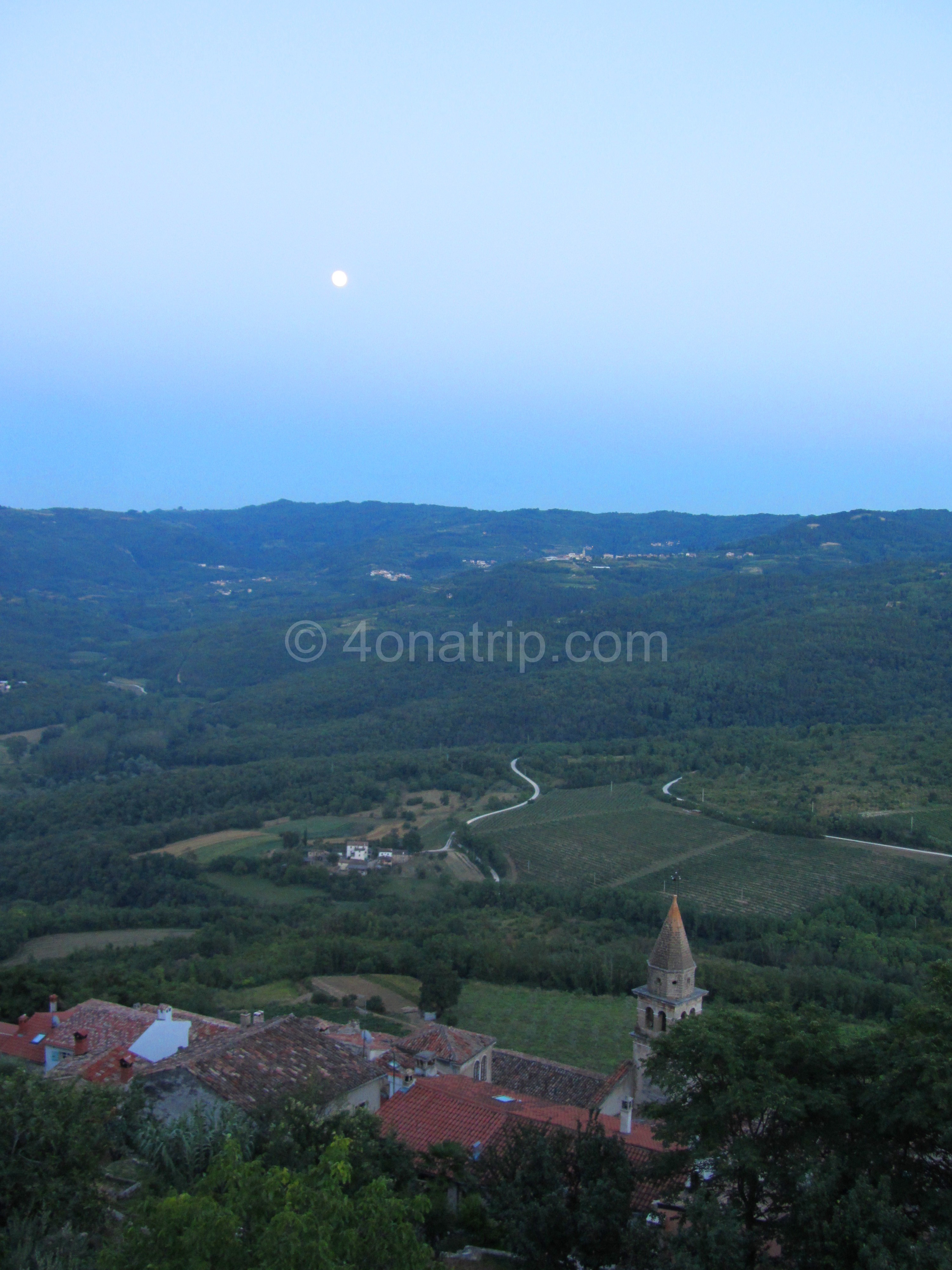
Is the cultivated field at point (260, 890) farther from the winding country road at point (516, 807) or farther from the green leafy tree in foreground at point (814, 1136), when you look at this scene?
the green leafy tree in foreground at point (814, 1136)

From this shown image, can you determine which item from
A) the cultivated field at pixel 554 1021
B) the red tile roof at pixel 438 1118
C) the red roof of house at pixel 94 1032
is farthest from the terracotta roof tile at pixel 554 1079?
the red roof of house at pixel 94 1032

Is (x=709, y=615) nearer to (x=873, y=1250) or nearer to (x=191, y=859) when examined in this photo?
(x=191, y=859)

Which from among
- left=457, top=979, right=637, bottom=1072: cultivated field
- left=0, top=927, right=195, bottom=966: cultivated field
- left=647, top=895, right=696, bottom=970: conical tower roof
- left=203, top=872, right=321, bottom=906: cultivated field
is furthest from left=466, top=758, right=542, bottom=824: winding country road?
left=647, top=895, right=696, bottom=970: conical tower roof

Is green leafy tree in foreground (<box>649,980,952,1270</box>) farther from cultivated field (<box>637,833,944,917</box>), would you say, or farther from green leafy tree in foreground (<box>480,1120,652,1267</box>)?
cultivated field (<box>637,833,944,917</box>)

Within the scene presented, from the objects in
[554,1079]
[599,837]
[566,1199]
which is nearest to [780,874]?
[599,837]

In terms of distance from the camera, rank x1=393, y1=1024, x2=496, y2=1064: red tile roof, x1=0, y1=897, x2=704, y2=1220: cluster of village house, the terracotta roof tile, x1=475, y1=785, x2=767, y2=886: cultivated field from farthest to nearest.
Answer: x1=475, y1=785, x2=767, y2=886: cultivated field, x1=393, y1=1024, x2=496, y2=1064: red tile roof, the terracotta roof tile, x1=0, y1=897, x2=704, y2=1220: cluster of village house
